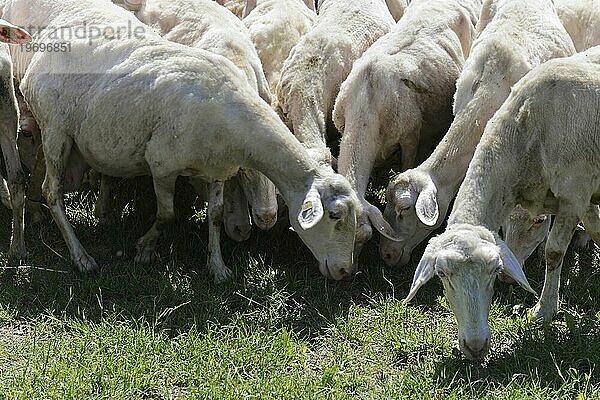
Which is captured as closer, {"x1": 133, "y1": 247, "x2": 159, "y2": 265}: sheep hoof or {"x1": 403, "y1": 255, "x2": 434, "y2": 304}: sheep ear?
{"x1": 403, "y1": 255, "x2": 434, "y2": 304}: sheep ear

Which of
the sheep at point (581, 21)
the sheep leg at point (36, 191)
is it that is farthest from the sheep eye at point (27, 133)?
the sheep at point (581, 21)

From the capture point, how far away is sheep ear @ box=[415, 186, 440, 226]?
659 cm

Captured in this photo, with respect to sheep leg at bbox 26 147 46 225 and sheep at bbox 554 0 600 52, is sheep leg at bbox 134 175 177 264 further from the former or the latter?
sheep at bbox 554 0 600 52

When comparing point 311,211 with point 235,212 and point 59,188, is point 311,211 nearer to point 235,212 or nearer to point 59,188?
point 235,212

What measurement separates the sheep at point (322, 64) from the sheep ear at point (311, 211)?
63 centimetres

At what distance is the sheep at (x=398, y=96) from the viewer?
7.51 meters

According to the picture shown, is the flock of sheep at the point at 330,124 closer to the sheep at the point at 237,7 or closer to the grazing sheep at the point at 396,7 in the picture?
the sheep at the point at 237,7

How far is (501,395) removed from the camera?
540cm

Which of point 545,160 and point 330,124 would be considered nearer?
point 545,160

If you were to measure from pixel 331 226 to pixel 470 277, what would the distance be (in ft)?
4.93

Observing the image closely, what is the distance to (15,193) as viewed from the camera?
24.0ft

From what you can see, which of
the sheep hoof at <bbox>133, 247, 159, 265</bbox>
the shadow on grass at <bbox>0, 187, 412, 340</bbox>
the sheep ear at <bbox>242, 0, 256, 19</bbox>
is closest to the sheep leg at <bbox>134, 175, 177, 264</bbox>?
the sheep hoof at <bbox>133, 247, 159, 265</bbox>

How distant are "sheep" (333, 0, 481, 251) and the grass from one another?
2.46 feet

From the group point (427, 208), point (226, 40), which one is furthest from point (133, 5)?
point (427, 208)
